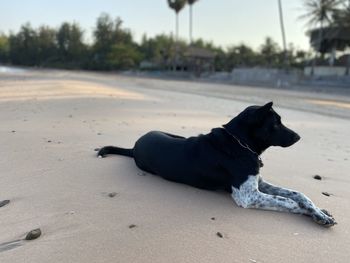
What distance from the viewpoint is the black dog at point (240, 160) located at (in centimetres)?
436

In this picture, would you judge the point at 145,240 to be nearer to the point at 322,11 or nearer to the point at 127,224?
the point at 127,224

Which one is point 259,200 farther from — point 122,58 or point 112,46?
point 112,46

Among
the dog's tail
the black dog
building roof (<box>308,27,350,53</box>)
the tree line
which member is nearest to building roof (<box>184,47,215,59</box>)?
the tree line

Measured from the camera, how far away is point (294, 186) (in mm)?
5285

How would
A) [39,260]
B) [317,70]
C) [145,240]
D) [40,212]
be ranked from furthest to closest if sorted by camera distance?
[317,70]
[40,212]
[145,240]
[39,260]

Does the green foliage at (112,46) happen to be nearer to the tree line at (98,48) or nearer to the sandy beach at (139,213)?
the tree line at (98,48)

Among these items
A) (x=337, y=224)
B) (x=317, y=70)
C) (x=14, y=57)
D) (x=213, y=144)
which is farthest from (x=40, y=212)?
(x=14, y=57)

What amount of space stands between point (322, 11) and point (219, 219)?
63306 millimetres

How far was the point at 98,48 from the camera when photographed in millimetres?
120875

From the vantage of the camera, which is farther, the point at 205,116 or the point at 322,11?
the point at 322,11

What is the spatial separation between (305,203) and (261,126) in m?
0.92

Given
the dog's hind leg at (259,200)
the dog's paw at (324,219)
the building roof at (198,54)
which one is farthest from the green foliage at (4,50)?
the dog's paw at (324,219)

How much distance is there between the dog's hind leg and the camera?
4289mm

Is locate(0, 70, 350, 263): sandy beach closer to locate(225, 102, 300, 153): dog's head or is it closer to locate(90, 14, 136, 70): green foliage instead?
locate(225, 102, 300, 153): dog's head
